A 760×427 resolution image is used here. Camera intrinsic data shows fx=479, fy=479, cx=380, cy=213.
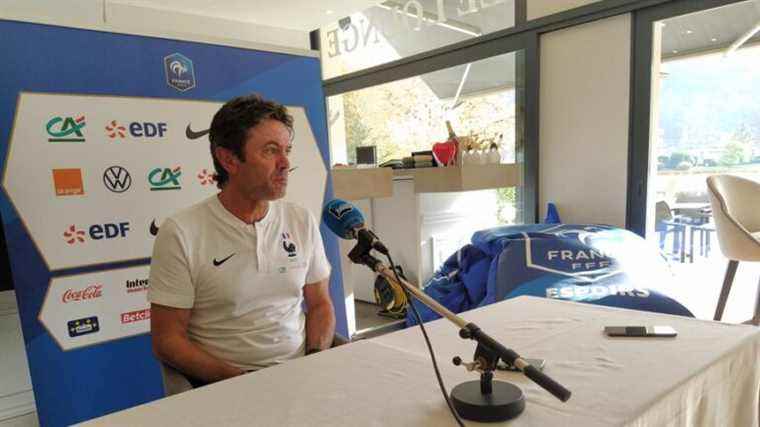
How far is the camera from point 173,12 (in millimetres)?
4570

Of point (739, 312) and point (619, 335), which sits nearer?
point (619, 335)

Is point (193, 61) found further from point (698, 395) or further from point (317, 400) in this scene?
point (698, 395)

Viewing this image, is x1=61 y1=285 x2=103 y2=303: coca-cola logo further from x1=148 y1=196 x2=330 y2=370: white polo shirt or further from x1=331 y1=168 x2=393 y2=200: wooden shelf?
x1=331 y1=168 x2=393 y2=200: wooden shelf

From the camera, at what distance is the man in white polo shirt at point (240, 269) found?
1331 mm

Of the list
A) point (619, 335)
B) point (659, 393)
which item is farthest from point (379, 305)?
point (659, 393)

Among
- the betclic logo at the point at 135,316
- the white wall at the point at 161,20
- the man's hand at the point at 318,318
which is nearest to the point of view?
the man's hand at the point at 318,318

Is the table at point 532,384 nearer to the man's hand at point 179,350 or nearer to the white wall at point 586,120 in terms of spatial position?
the man's hand at point 179,350

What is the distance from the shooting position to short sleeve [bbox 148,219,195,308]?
1.32m

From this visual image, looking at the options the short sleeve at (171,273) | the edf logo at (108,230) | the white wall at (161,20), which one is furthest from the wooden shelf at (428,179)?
the short sleeve at (171,273)

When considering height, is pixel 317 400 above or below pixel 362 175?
below

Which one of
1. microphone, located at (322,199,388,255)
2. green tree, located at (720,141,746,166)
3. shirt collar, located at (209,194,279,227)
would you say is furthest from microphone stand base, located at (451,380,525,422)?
green tree, located at (720,141,746,166)

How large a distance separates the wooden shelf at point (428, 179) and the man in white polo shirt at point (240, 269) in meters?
1.28

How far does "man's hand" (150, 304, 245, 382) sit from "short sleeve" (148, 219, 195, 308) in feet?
0.09

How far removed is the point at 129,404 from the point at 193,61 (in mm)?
1370
